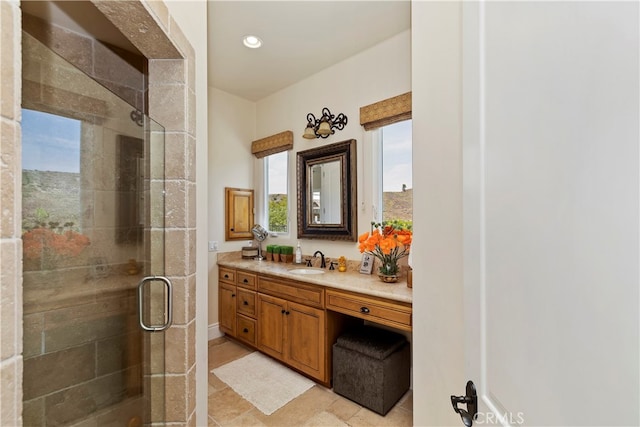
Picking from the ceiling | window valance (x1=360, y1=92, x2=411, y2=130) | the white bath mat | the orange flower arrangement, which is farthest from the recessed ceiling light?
the white bath mat

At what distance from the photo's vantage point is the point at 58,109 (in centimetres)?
120

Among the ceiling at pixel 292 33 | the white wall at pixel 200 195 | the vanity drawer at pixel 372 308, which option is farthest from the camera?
the ceiling at pixel 292 33

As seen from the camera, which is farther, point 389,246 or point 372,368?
point 389,246

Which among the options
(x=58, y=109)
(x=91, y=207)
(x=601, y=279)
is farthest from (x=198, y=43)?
(x=601, y=279)

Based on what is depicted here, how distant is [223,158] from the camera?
3340 mm

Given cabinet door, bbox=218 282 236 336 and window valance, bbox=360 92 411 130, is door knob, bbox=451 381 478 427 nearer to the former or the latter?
window valance, bbox=360 92 411 130

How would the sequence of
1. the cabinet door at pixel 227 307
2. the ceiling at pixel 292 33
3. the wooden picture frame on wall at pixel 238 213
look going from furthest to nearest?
the wooden picture frame on wall at pixel 238 213 < the cabinet door at pixel 227 307 < the ceiling at pixel 292 33

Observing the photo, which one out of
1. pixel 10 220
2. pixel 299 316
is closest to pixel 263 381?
pixel 299 316

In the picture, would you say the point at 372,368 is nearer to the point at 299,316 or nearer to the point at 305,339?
the point at 305,339

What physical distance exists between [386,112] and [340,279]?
4.65ft

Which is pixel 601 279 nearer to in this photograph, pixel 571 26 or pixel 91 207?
pixel 571 26

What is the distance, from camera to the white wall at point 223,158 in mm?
3221

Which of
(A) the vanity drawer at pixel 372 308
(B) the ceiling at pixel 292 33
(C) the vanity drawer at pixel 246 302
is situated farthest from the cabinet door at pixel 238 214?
(A) the vanity drawer at pixel 372 308

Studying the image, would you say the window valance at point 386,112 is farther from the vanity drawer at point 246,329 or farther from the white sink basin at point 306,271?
the vanity drawer at point 246,329
